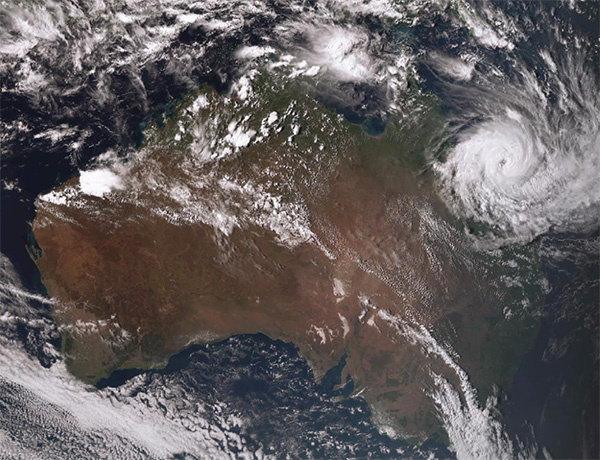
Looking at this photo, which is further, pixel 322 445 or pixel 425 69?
pixel 322 445

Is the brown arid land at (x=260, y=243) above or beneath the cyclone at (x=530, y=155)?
beneath

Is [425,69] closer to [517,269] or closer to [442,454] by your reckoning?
[517,269]

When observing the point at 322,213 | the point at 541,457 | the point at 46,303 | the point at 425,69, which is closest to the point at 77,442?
the point at 46,303

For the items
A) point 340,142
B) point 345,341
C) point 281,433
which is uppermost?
point 340,142

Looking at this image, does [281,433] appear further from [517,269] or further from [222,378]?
[517,269]

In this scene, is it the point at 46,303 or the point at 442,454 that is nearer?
the point at 46,303

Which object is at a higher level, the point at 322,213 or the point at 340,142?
the point at 340,142

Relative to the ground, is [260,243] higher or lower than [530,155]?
lower

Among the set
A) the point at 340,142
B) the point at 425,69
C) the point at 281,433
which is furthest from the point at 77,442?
the point at 425,69

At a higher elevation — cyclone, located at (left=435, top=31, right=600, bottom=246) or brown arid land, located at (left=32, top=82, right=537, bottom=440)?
cyclone, located at (left=435, top=31, right=600, bottom=246)
